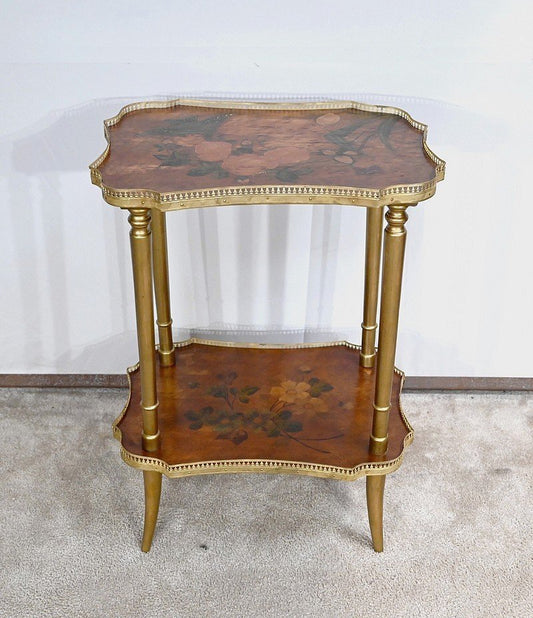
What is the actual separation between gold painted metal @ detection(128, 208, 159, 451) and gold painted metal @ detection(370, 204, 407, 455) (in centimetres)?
46

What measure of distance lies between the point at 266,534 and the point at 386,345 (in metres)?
0.61

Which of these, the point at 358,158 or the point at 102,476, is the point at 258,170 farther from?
the point at 102,476

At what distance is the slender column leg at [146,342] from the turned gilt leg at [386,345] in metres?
0.46

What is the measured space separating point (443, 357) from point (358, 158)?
96cm

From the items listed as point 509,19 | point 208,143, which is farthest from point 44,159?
point 509,19

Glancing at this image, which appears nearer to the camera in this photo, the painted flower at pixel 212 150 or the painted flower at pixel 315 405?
the painted flower at pixel 212 150

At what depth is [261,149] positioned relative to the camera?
173 cm

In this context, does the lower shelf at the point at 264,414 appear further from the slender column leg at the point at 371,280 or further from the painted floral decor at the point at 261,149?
the painted floral decor at the point at 261,149

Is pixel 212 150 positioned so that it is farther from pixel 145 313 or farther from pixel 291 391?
pixel 291 391

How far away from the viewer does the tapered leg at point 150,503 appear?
1.90 metres

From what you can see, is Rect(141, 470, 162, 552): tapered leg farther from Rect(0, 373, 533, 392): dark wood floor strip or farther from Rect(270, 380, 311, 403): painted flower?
Rect(0, 373, 533, 392): dark wood floor strip

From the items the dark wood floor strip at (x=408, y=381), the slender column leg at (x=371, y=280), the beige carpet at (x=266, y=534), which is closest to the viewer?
the beige carpet at (x=266, y=534)

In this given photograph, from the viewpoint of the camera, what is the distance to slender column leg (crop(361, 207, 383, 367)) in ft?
6.64

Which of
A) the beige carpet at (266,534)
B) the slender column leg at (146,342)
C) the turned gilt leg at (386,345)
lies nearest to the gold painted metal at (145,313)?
the slender column leg at (146,342)
